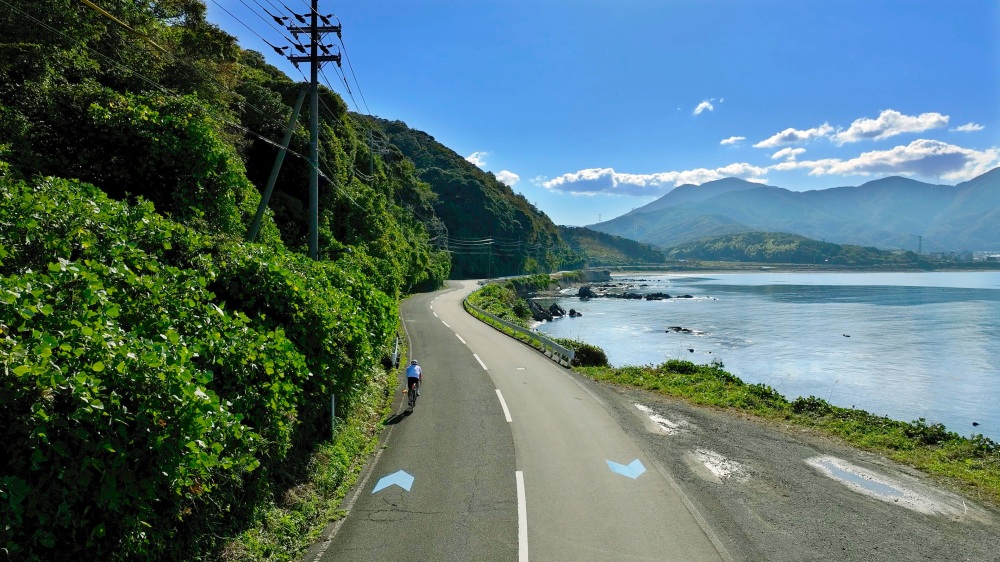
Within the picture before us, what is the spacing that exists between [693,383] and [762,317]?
5500cm

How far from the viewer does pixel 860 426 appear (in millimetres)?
14055

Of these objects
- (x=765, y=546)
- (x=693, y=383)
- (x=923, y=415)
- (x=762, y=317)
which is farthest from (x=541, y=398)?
(x=762, y=317)

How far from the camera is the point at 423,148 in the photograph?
159 meters

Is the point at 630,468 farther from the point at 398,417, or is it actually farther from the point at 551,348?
the point at 551,348

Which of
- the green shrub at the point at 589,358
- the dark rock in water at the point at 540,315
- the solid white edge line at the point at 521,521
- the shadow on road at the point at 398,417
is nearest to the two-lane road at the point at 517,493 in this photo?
the solid white edge line at the point at 521,521

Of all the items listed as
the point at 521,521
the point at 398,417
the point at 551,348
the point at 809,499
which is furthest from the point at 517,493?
the point at 551,348

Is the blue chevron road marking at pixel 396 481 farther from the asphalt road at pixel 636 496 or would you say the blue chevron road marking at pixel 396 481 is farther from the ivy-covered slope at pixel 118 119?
the ivy-covered slope at pixel 118 119

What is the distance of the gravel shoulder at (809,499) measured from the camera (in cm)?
780

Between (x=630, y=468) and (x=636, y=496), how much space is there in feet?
4.66

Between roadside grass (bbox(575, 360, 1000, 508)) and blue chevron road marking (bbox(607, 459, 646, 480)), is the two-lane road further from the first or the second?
roadside grass (bbox(575, 360, 1000, 508))

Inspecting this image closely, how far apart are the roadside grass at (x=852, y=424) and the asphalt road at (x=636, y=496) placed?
61 cm

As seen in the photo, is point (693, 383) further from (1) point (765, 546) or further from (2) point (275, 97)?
(2) point (275, 97)

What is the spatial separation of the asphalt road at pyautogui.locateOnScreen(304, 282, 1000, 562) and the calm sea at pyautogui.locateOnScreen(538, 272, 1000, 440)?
17.2m

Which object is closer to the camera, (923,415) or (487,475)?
(487,475)
